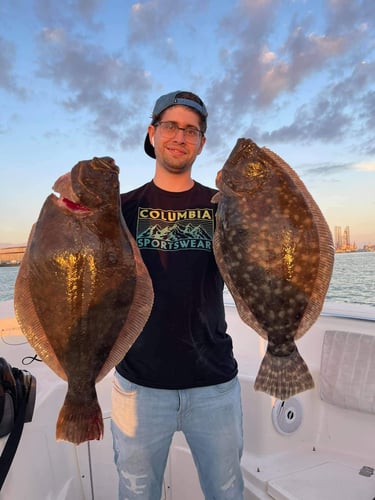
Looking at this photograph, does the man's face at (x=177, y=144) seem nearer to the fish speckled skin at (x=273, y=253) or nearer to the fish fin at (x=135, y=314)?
the fish speckled skin at (x=273, y=253)

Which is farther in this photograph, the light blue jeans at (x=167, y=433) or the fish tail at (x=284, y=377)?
the light blue jeans at (x=167, y=433)

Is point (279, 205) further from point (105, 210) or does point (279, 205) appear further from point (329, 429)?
point (329, 429)

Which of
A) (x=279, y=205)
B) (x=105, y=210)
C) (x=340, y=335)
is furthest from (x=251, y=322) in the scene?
(x=340, y=335)

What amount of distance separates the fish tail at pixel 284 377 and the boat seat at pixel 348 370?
79.9 inches

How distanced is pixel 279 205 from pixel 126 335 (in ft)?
3.30

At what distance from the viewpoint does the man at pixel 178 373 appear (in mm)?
2402

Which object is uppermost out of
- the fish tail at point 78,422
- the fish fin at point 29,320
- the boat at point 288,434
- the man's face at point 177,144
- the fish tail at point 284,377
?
the man's face at point 177,144

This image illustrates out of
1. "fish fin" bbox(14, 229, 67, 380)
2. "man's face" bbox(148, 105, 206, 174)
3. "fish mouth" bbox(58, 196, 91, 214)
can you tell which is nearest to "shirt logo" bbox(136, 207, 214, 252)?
"man's face" bbox(148, 105, 206, 174)

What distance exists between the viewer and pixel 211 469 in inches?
96.9

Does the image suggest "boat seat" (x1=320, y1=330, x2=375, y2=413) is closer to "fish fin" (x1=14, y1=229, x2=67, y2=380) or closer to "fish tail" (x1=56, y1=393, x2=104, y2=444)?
"fish tail" (x1=56, y1=393, x2=104, y2=444)

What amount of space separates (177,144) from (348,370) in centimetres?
278

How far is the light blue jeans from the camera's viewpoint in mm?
2391

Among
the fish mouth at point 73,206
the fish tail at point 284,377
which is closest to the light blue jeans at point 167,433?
the fish tail at point 284,377

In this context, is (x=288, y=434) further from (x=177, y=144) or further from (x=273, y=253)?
(x=177, y=144)
